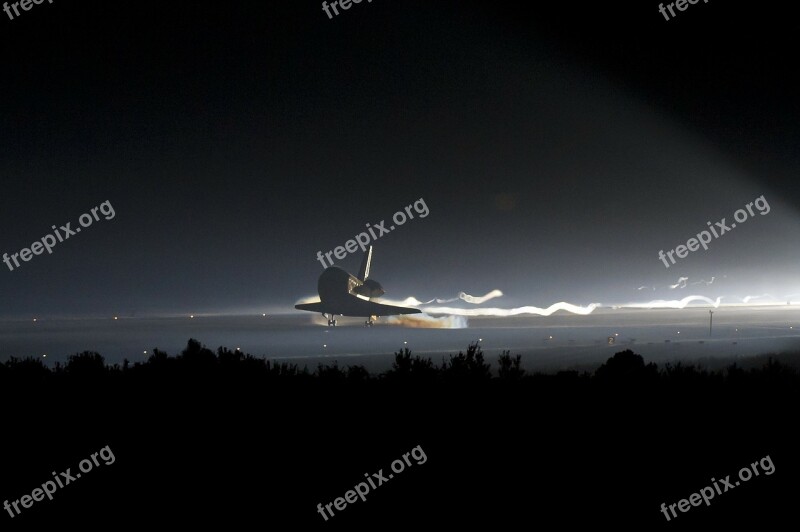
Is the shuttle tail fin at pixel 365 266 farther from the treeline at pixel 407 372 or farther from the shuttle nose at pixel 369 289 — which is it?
the treeline at pixel 407 372

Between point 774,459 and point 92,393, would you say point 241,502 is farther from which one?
point 774,459

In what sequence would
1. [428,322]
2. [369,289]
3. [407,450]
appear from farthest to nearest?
[428,322], [369,289], [407,450]

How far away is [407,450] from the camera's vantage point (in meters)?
16.7

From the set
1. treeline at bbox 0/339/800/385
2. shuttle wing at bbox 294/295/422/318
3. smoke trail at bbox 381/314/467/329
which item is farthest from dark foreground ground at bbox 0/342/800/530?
smoke trail at bbox 381/314/467/329

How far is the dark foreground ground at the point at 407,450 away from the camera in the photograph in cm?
1406

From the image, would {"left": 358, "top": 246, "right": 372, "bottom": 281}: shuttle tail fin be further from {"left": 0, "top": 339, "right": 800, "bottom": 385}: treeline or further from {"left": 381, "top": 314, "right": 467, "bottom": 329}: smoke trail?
{"left": 0, "top": 339, "right": 800, "bottom": 385}: treeline

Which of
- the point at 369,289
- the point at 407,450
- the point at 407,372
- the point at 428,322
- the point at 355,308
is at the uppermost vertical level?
the point at 369,289

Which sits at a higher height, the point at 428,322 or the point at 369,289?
the point at 369,289

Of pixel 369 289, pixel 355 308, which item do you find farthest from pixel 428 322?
pixel 355 308

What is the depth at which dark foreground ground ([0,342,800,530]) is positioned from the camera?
14062mm

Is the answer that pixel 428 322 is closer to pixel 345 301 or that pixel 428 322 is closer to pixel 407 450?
pixel 345 301

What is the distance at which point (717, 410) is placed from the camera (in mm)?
18578

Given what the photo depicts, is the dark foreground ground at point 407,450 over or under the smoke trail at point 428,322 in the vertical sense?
under

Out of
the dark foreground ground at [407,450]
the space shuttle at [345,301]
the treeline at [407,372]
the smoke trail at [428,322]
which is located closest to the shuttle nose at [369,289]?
the space shuttle at [345,301]
